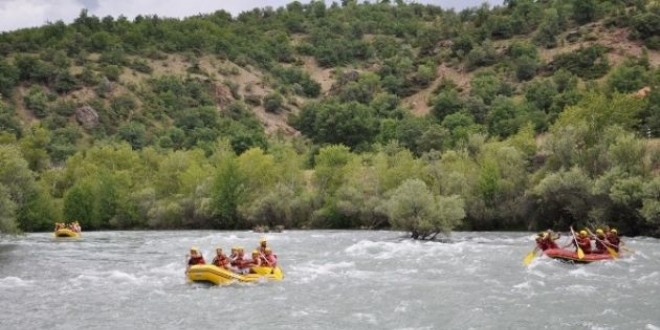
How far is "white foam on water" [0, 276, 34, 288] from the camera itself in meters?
32.0

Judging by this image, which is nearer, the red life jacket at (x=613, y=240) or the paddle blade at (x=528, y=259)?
the paddle blade at (x=528, y=259)

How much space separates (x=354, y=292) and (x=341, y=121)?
7718 centimetres

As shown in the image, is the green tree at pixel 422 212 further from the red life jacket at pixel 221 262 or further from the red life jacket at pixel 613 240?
the red life jacket at pixel 221 262

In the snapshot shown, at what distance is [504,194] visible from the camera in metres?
57.7

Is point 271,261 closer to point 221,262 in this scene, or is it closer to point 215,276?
point 221,262

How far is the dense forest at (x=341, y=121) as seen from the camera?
53.5 meters

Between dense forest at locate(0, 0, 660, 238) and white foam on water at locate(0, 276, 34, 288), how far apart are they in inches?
440

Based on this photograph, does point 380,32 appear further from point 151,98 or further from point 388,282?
point 388,282

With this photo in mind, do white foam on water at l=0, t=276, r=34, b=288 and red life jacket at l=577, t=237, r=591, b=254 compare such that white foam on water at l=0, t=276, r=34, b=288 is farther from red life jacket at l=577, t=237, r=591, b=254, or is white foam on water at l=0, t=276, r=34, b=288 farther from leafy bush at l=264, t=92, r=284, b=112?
leafy bush at l=264, t=92, r=284, b=112

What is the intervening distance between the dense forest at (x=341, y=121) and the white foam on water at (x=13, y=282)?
11.2 meters

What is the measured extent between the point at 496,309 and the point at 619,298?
4.84 m

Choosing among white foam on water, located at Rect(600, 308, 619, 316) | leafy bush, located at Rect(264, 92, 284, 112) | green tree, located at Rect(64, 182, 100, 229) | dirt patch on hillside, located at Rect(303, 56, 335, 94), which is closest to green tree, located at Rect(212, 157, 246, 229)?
green tree, located at Rect(64, 182, 100, 229)

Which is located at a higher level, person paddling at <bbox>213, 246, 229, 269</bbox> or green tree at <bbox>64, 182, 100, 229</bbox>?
green tree at <bbox>64, 182, 100, 229</bbox>

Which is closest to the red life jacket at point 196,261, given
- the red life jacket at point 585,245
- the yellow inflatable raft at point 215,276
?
the yellow inflatable raft at point 215,276
